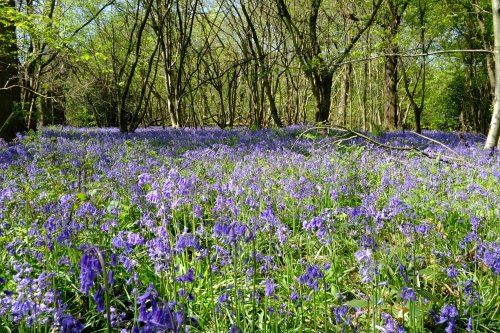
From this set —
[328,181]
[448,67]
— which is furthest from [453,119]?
[328,181]

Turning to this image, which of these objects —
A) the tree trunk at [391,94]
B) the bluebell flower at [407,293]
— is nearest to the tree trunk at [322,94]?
the tree trunk at [391,94]

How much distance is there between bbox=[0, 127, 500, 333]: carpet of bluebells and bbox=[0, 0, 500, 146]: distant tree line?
224 cm

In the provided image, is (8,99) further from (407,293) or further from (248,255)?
(407,293)

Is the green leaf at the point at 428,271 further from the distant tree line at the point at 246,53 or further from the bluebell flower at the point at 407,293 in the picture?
the distant tree line at the point at 246,53

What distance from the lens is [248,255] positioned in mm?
3391

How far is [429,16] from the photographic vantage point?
19.0 metres

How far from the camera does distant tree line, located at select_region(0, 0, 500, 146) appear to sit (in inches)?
497

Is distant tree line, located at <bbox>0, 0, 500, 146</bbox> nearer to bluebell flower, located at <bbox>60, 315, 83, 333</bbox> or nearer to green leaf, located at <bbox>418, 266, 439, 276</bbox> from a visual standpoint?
green leaf, located at <bbox>418, 266, 439, 276</bbox>

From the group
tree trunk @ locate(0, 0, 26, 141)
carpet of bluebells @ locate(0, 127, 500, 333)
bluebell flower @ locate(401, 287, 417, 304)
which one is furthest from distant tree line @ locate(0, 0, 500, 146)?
bluebell flower @ locate(401, 287, 417, 304)

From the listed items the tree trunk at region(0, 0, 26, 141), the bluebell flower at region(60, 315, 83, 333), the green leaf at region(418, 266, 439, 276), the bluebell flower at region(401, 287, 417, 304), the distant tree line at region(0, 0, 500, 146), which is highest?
the distant tree line at region(0, 0, 500, 146)

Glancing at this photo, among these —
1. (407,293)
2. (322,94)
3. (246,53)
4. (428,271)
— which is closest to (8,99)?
(322,94)

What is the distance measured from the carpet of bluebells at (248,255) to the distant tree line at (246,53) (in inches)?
88.0

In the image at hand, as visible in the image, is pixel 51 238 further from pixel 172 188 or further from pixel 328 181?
pixel 328 181

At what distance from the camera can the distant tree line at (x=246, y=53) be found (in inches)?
497
